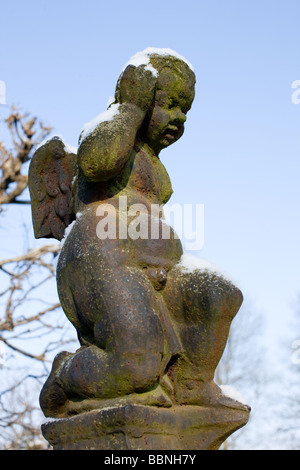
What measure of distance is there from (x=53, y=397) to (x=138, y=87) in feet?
5.35

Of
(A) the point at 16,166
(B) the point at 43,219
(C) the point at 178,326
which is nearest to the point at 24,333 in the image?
(A) the point at 16,166

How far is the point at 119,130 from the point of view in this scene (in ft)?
10.9

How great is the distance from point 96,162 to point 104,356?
936 mm

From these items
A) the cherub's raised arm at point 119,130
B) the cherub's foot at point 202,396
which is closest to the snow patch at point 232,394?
the cherub's foot at point 202,396

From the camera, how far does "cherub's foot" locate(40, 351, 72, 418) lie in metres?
3.28

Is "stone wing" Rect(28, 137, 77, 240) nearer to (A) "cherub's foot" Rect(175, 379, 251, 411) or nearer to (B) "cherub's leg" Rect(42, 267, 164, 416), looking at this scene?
(B) "cherub's leg" Rect(42, 267, 164, 416)

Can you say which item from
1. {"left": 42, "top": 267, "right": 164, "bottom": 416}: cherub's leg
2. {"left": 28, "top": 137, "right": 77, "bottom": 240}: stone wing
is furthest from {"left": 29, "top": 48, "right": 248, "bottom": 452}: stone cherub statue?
{"left": 28, "top": 137, "right": 77, "bottom": 240}: stone wing

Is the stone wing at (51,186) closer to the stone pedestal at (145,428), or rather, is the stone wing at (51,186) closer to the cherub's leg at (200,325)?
the cherub's leg at (200,325)

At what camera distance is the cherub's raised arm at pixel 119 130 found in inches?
129

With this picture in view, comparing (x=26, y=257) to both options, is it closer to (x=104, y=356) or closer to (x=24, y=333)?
(x=24, y=333)

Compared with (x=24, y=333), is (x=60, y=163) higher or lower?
higher

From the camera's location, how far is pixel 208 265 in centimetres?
333

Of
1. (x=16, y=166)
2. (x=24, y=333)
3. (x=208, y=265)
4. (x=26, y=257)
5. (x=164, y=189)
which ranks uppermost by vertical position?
(x=164, y=189)

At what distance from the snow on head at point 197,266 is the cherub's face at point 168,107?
71 cm
